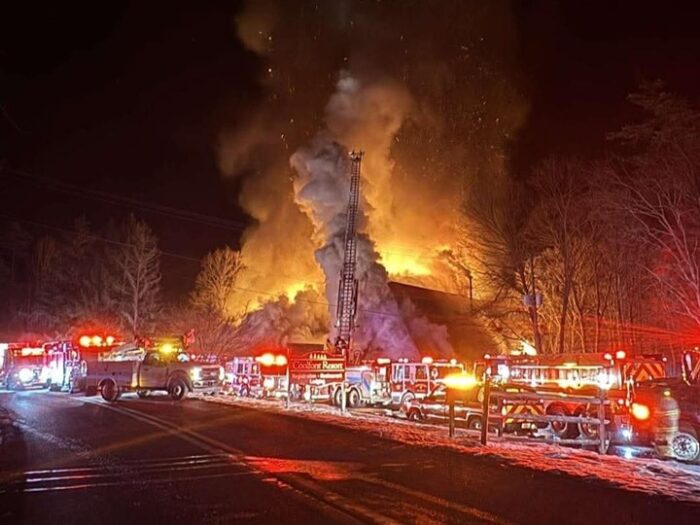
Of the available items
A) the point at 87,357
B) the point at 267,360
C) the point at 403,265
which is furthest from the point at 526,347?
the point at 87,357

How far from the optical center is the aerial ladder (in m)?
42.7

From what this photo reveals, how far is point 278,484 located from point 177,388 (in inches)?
707

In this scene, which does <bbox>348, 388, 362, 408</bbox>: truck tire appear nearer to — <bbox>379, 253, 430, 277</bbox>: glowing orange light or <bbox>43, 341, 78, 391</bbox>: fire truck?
<bbox>43, 341, 78, 391</bbox>: fire truck

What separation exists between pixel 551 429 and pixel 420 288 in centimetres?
3510

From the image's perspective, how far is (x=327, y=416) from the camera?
18.7 m

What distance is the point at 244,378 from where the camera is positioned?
2981 cm

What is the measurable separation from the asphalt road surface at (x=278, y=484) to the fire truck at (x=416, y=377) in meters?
9.87

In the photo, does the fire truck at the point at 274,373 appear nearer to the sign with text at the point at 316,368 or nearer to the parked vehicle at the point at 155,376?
the sign with text at the point at 316,368

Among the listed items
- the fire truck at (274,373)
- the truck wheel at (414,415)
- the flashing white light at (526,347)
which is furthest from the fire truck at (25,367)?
the flashing white light at (526,347)

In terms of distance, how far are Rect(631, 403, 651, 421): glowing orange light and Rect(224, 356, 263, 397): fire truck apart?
1777 cm

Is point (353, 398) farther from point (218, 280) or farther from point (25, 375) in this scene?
point (218, 280)

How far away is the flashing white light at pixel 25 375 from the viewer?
113ft

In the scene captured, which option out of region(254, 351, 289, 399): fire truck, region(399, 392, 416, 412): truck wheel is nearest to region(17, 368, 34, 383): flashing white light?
region(254, 351, 289, 399): fire truck

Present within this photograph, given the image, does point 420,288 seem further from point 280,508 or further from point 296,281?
point 280,508
